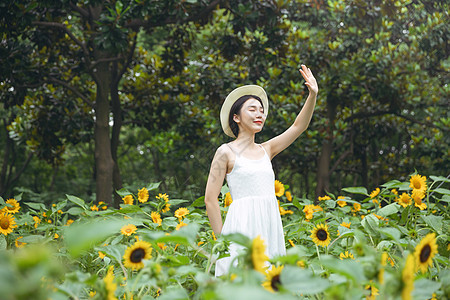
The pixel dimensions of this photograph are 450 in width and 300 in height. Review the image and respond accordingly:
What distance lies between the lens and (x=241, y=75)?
5223 millimetres

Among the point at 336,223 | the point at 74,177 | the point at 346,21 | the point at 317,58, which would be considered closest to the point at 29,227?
the point at 336,223

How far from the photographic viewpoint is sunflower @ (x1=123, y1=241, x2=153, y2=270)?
117 centimetres

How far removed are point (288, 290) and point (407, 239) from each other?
40.5 inches

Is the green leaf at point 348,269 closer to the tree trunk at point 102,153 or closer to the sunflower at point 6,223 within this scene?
the sunflower at point 6,223

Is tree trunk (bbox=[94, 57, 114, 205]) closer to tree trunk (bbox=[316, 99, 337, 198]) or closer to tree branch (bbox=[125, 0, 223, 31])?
tree branch (bbox=[125, 0, 223, 31])

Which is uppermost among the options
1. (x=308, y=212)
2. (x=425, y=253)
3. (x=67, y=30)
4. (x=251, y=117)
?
(x=67, y=30)

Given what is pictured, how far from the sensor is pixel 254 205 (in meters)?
1.95

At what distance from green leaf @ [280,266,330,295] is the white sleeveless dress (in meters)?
1.09

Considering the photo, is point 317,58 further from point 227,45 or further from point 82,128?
point 82,128

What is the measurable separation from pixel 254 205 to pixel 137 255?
2.83 ft

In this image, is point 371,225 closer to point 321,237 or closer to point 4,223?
point 321,237

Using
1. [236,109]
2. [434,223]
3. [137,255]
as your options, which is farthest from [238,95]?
[137,255]

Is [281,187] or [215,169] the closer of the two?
[215,169]

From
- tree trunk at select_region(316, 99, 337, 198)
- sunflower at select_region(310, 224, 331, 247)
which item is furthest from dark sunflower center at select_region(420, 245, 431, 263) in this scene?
tree trunk at select_region(316, 99, 337, 198)
